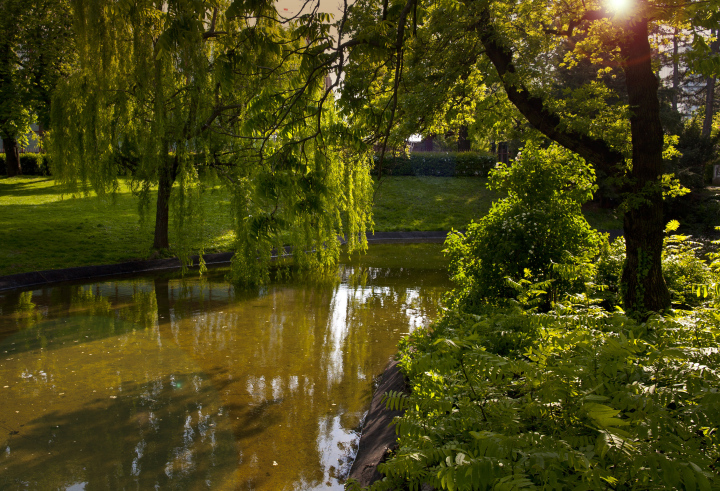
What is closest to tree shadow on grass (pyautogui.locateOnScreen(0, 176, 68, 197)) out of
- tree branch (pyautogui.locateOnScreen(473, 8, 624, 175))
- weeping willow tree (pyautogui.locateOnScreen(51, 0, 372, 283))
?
weeping willow tree (pyautogui.locateOnScreen(51, 0, 372, 283))

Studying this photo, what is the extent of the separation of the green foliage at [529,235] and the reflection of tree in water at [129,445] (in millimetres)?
3602

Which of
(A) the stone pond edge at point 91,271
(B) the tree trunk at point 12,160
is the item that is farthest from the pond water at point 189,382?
(B) the tree trunk at point 12,160

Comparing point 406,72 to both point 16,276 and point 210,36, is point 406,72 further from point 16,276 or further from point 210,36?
point 16,276

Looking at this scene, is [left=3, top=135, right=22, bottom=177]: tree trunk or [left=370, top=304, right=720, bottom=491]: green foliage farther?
[left=3, top=135, right=22, bottom=177]: tree trunk

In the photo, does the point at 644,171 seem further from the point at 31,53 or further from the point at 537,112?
the point at 31,53

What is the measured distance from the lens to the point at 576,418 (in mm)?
2834

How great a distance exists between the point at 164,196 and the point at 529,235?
33.9 feet

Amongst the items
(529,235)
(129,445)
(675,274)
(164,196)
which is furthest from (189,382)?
(164,196)

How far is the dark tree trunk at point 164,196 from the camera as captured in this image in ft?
41.4

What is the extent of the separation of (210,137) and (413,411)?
32.7ft

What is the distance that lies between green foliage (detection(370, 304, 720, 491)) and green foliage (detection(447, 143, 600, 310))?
9.10ft

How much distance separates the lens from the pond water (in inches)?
183

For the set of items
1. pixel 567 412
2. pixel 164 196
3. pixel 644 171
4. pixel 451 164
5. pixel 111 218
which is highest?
pixel 451 164

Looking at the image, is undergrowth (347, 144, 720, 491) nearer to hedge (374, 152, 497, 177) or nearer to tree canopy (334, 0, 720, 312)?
tree canopy (334, 0, 720, 312)
